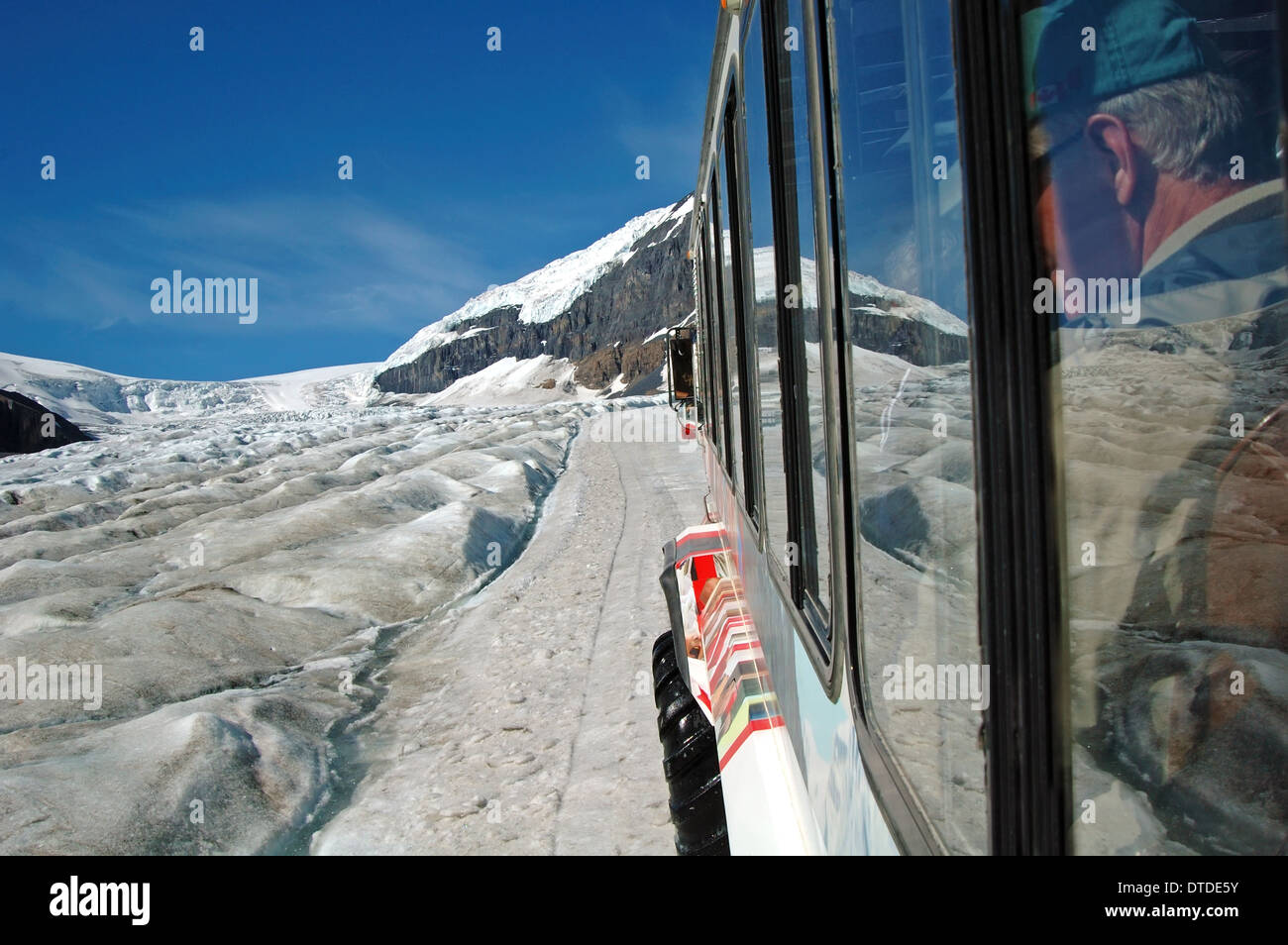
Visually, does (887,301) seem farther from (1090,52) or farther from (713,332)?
(713,332)

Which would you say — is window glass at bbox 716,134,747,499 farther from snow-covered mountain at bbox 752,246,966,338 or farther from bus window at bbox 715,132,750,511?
snow-covered mountain at bbox 752,246,966,338

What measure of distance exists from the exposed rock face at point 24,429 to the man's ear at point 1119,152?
6731 cm

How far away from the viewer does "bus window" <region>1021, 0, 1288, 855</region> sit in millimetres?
706

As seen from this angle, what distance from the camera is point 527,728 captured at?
482cm

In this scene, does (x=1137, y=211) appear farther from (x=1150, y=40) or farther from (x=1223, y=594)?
(x=1223, y=594)

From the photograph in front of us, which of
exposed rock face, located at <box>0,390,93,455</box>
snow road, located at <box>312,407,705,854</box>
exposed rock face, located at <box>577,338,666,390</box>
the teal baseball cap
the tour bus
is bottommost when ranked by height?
snow road, located at <box>312,407,705,854</box>

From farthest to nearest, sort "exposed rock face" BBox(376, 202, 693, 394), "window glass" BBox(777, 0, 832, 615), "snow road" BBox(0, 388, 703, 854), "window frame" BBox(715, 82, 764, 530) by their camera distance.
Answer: "exposed rock face" BBox(376, 202, 693, 394) → "snow road" BBox(0, 388, 703, 854) → "window frame" BBox(715, 82, 764, 530) → "window glass" BBox(777, 0, 832, 615)

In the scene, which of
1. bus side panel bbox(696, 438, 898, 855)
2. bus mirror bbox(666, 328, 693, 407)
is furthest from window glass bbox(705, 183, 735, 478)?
bus mirror bbox(666, 328, 693, 407)

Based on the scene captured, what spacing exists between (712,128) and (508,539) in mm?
8100

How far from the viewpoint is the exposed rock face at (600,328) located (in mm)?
98750

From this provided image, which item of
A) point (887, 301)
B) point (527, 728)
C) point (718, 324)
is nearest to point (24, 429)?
point (527, 728)

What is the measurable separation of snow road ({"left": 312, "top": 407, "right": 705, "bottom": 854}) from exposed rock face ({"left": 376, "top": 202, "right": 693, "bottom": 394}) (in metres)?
80.4

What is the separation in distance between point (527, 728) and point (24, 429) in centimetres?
6895
